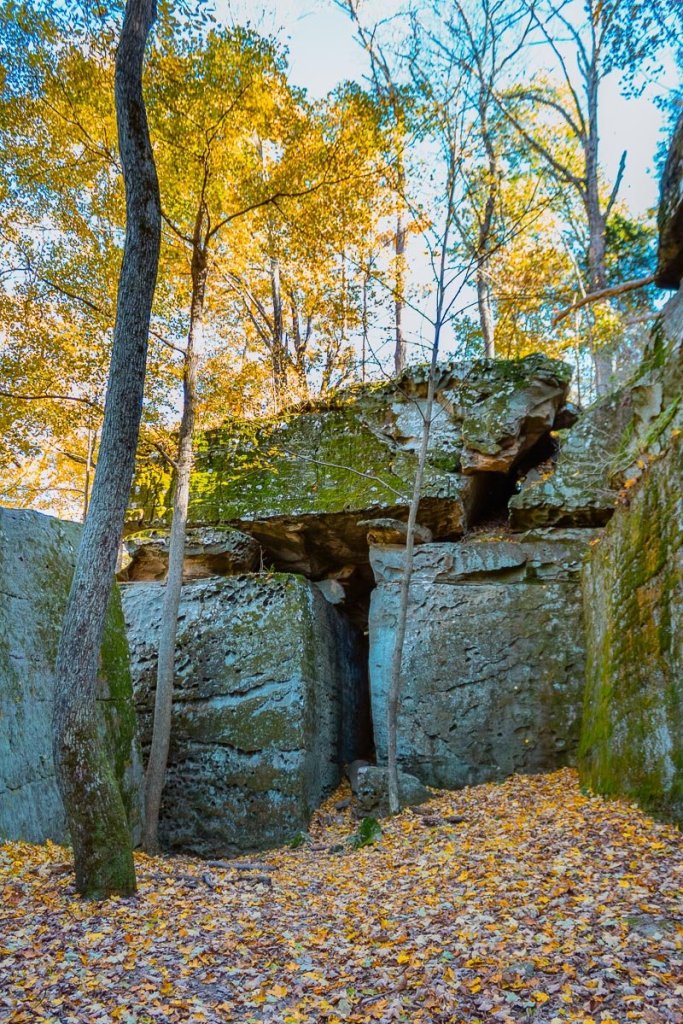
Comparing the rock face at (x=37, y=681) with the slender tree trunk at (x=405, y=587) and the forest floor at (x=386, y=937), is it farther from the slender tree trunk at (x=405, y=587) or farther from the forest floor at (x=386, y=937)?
the slender tree trunk at (x=405, y=587)

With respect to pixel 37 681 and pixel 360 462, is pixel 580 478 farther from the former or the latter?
pixel 37 681

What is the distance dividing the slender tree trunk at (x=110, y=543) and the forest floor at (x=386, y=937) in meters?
0.38

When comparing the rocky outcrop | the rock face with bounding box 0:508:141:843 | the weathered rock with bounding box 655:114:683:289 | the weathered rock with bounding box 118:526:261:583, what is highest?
the weathered rock with bounding box 655:114:683:289

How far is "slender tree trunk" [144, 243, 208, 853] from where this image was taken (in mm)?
6949

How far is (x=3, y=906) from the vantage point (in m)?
3.85

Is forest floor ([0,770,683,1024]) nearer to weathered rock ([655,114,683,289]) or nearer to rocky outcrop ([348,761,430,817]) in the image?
rocky outcrop ([348,761,430,817])

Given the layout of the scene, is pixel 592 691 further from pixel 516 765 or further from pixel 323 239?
pixel 323 239

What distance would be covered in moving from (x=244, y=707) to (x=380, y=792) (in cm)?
197

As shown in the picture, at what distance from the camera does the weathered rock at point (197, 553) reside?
32.8 feet

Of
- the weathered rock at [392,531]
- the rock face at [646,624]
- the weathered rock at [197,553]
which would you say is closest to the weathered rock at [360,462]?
the weathered rock at [392,531]

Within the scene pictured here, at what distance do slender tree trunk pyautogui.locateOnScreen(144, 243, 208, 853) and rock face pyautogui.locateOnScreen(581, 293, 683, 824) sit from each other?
456 cm

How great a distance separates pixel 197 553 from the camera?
10000 mm

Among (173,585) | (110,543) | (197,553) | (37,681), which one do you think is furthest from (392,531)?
(110,543)

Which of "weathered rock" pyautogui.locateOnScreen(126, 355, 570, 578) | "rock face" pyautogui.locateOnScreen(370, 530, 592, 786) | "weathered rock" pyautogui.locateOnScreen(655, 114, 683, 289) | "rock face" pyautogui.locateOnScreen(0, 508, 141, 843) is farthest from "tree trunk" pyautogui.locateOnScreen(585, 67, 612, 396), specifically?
"rock face" pyautogui.locateOnScreen(0, 508, 141, 843)
